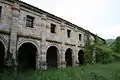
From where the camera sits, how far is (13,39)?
11.6m

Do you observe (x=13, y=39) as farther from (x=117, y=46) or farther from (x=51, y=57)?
(x=117, y=46)

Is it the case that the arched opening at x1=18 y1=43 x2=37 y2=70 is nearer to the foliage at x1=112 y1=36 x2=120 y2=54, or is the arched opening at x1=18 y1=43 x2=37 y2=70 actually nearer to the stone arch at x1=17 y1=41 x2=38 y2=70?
the stone arch at x1=17 y1=41 x2=38 y2=70

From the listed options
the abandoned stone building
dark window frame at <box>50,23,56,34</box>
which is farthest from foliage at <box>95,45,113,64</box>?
dark window frame at <box>50,23,56,34</box>

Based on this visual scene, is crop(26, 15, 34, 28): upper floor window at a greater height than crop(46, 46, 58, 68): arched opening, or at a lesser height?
greater

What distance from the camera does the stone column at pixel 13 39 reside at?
11.3 m

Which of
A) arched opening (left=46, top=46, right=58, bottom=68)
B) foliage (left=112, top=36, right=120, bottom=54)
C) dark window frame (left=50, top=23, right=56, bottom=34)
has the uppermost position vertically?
dark window frame (left=50, top=23, right=56, bottom=34)

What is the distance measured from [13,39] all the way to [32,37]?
2.02m

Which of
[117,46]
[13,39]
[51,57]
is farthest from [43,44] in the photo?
[117,46]

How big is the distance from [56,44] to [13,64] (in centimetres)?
574

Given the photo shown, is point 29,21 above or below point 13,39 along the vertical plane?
above

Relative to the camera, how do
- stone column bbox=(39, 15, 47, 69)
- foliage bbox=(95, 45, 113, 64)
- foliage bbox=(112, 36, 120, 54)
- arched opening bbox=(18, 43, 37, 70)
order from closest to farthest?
stone column bbox=(39, 15, 47, 69)
arched opening bbox=(18, 43, 37, 70)
foliage bbox=(95, 45, 113, 64)
foliage bbox=(112, 36, 120, 54)

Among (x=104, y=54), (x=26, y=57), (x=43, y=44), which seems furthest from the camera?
(x=104, y=54)

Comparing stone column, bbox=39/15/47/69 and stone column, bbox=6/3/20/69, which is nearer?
stone column, bbox=6/3/20/69

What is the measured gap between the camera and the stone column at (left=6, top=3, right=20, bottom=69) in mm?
11290
